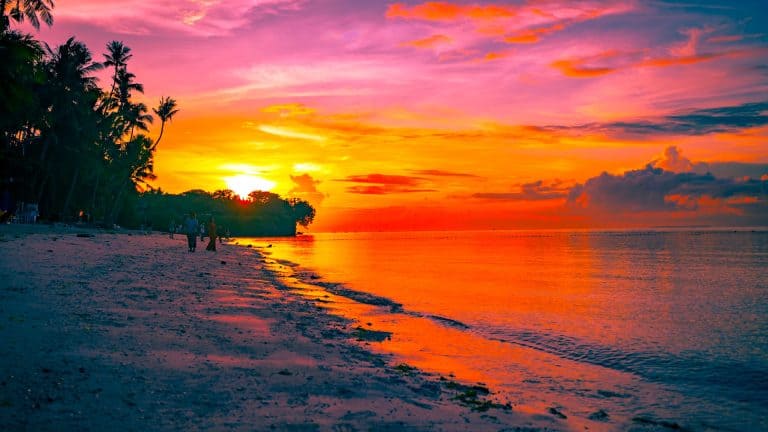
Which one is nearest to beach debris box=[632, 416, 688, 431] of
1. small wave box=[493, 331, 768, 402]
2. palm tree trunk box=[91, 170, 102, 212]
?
small wave box=[493, 331, 768, 402]

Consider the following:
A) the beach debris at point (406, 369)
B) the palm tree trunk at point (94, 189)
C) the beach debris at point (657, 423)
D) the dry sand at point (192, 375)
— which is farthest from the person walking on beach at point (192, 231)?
the beach debris at point (657, 423)

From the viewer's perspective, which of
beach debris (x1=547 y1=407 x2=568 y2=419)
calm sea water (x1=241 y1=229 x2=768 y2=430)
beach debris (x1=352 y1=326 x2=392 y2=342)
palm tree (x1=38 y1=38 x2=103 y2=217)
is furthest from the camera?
palm tree (x1=38 y1=38 x2=103 y2=217)

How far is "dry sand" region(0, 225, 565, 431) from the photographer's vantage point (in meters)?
5.32

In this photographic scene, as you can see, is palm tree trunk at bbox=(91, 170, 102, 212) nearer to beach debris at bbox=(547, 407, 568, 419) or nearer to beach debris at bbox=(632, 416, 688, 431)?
beach debris at bbox=(547, 407, 568, 419)

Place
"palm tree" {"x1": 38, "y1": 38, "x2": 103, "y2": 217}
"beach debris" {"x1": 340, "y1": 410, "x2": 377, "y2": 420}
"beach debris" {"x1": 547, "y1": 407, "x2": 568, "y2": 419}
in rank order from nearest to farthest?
1. "beach debris" {"x1": 340, "y1": 410, "x2": 377, "y2": 420}
2. "beach debris" {"x1": 547, "y1": 407, "x2": 568, "y2": 419}
3. "palm tree" {"x1": 38, "y1": 38, "x2": 103, "y2": 217}

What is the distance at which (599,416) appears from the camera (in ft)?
24.1

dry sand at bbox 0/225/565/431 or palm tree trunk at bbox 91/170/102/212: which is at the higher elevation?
palm tree trunk at bbox 91/170/102/212

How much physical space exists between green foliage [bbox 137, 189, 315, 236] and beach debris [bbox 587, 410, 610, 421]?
116 m

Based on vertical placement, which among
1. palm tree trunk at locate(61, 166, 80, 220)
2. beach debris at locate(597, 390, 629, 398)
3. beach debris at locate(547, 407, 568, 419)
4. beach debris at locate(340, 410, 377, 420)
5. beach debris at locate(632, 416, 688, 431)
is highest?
palm tree trunk at locate(61, 166, 80, 220)

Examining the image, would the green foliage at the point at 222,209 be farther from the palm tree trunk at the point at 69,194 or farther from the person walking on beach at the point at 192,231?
the person walking on beach at the point at 192,231

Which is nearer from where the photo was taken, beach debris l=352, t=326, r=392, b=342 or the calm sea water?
the calm sea water

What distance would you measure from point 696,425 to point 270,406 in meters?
6.22

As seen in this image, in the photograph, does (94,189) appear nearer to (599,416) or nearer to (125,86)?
(125,86)

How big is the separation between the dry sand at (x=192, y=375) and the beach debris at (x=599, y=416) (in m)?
0.89
